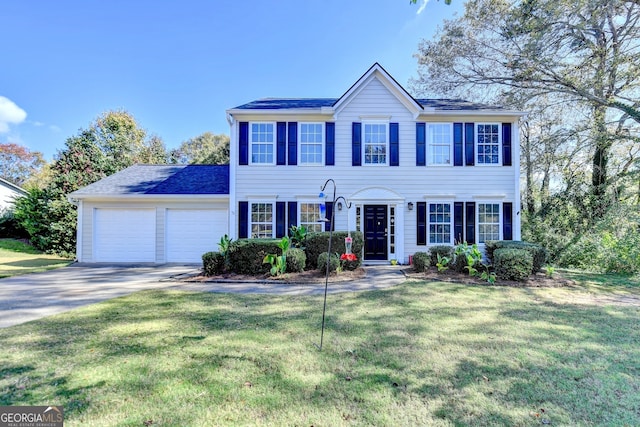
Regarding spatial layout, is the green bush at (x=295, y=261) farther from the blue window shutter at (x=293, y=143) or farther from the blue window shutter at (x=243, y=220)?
the blue window shutter at (x=293, y=143)

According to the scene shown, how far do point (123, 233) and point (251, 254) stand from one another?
6.96 metres

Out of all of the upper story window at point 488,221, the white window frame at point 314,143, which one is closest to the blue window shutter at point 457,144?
the upper story window at point 488,221

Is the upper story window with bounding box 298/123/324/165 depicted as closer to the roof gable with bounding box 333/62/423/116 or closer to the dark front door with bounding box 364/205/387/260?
the roof gable with bounding box 333/62/423/116

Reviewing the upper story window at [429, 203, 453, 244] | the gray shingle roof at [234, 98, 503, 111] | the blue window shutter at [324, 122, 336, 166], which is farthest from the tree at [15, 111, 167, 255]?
the upper story window at [429, 203, 453, 244]

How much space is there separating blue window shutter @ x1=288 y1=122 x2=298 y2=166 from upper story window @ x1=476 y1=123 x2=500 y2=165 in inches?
282

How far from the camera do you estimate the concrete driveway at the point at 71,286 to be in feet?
18.2

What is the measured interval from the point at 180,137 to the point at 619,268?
37258 millimetres

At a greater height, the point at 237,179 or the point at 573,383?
the point at 237,179

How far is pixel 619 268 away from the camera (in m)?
9.50

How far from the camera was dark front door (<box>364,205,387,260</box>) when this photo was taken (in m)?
11.0

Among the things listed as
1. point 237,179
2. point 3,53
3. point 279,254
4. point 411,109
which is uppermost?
point 3,53

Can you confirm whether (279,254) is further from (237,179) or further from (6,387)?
(6,387)

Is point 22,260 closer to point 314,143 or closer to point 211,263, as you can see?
point 211,263

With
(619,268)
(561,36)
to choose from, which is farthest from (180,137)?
(619,268)
